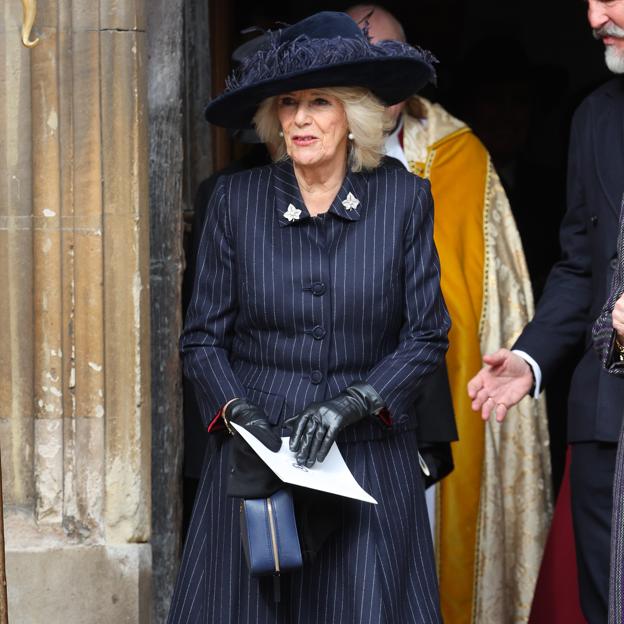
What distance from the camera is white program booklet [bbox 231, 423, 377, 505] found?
11.6 ft

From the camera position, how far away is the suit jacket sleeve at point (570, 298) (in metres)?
4.25

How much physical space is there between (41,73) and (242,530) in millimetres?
1416

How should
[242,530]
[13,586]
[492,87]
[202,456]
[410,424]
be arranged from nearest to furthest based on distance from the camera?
1. [242,530]
2. [410,424]
3. [13,586]
4. [202,456]
5. [492,87]

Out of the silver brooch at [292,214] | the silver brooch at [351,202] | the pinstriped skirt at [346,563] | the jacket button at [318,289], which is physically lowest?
the pinstriped skirt at [346,563]

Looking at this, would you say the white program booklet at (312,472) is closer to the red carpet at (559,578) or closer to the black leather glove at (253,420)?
the black leather glove at (253,420)

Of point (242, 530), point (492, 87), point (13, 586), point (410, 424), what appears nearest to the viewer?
point (242, 530)

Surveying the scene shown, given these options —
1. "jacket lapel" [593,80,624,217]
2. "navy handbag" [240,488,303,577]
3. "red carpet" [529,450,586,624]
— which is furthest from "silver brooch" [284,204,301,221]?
"red carpet" [529,450,586,624]

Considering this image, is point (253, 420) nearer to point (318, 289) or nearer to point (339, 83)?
point (318, 289)

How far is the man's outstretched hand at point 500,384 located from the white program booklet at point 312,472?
1.78ft

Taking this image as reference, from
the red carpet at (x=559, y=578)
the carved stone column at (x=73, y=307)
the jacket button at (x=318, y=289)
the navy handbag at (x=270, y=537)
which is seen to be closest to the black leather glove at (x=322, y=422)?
the navy handbag at (x=270, y=537)

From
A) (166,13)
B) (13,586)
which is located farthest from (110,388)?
(166,13)

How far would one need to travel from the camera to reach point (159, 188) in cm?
475

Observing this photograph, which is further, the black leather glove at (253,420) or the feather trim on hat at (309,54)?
the feather trim on hat at (309,54)

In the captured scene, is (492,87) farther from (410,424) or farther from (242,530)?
(242,530)
